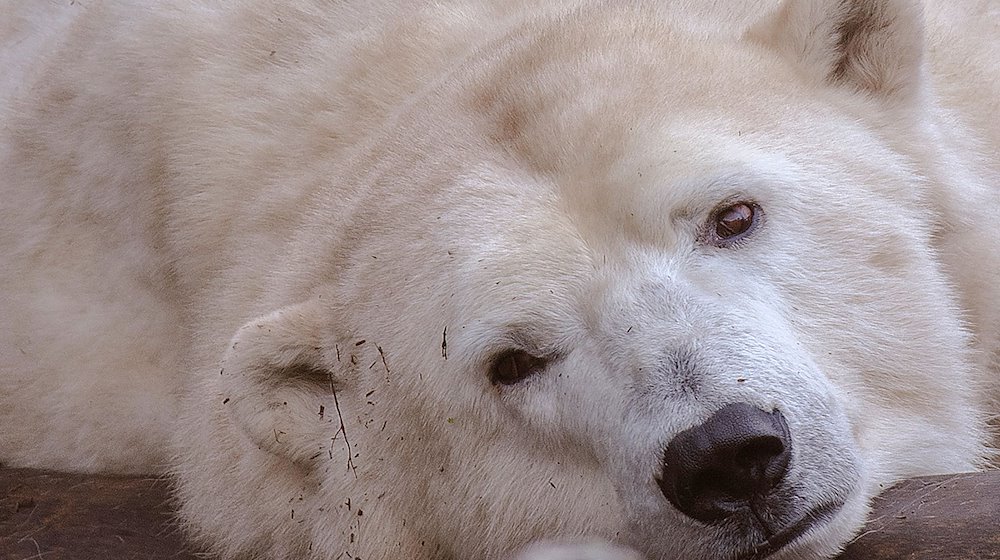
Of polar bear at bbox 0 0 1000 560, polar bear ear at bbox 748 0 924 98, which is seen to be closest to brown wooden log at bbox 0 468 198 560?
polar bear at bbox 0 0 1000 560

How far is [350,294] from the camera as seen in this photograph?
3.40 metres

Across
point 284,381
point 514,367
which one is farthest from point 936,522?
point 284,381

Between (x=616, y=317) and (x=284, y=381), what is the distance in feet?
3.34

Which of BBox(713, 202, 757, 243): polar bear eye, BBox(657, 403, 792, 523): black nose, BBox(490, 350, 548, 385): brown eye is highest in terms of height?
BBox(713, 202, 757, 243): polar bear eye

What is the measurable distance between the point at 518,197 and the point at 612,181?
0.79ft

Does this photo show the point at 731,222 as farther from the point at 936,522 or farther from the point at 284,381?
the point at 284,381

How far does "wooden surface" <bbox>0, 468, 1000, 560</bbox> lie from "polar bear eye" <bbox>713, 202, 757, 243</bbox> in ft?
2.44

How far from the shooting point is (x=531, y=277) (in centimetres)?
295

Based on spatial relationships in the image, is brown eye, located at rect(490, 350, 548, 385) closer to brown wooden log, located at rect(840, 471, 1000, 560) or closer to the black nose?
the black nose

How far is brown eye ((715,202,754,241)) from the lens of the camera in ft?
10.0

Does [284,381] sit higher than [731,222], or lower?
lower

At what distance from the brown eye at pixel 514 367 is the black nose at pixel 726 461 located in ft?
1.60

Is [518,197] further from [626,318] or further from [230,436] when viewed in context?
[230,436]

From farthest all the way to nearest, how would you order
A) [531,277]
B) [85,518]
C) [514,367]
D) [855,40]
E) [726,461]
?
[85,518] < [855,40] < [514,367] < [531,277] < [726,461]
